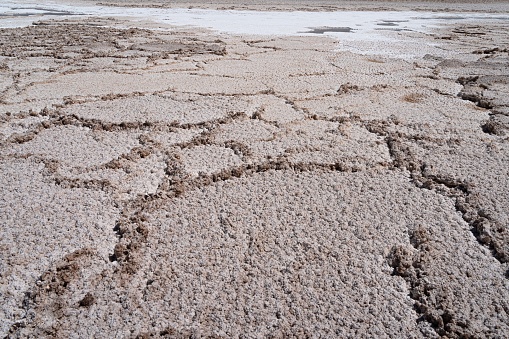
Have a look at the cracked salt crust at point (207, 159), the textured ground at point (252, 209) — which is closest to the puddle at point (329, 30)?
the textured ground at point (252, 209)

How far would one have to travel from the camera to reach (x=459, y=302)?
1399 mm

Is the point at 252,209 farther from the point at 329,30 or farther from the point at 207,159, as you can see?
the point at 329,30

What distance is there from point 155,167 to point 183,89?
150 centimetres

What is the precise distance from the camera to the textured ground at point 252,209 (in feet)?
4.48

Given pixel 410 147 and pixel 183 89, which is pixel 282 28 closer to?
pixel 183 89

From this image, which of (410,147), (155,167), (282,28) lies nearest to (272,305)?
(155,167)

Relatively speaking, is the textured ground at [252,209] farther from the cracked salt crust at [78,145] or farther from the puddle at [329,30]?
the puddle at [329,30]

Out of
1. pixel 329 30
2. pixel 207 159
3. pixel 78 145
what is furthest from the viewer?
pixel 329 30

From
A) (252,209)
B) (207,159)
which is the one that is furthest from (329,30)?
(252,209)

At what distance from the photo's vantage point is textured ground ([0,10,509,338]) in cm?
136

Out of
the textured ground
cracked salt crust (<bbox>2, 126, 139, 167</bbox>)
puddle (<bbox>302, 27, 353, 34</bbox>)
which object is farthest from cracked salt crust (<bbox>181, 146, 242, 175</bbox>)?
puddle (<bbox>302, 27, 353, 34</bbox>)

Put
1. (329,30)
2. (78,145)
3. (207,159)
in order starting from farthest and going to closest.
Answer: (329,30), (78,145), (207,159)

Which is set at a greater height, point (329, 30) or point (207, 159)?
point (329, 30)

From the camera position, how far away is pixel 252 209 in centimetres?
189
